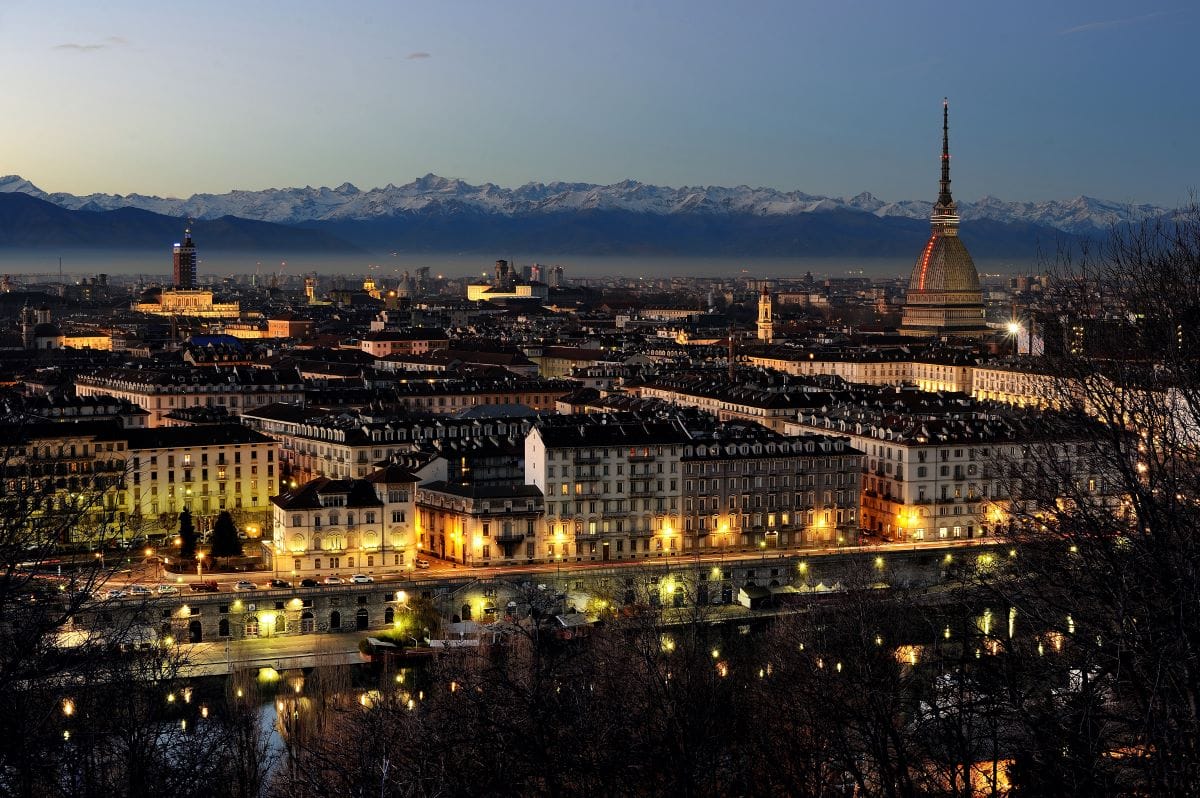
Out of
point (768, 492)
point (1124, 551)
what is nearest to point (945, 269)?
point (768, 492)

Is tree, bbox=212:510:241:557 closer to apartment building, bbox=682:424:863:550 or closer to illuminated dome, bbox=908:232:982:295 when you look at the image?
apartment building, bbox=682:424:863:550

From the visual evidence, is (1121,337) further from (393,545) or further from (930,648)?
(393,545)

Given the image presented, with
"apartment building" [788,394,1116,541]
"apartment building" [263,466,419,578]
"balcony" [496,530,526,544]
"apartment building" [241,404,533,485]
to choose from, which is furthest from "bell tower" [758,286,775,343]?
"apartment building" [263,466,419,578]

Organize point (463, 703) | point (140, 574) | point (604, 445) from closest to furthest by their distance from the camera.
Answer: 1. point (463, 703)
2. point (140, 574)
3. point (604, 445)

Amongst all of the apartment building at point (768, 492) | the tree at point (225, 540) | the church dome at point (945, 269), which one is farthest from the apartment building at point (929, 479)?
the church dome at point (945, 269)

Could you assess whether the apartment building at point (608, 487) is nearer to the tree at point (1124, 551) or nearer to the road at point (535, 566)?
the road at point (535, 566)

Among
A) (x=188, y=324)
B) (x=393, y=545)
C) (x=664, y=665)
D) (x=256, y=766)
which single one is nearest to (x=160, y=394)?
(x=393, y=545)

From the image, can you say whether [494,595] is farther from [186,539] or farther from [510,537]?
[186,539]
